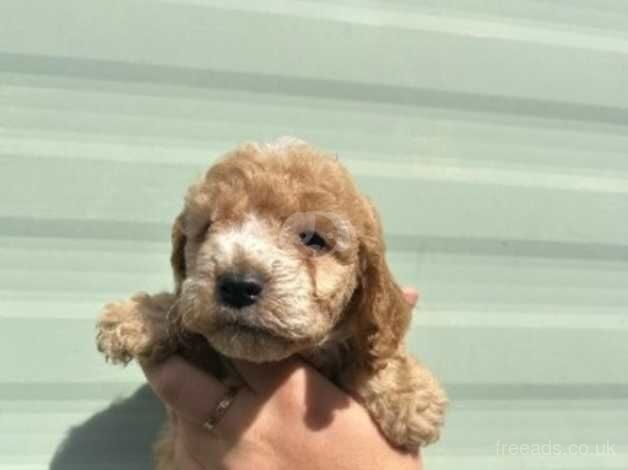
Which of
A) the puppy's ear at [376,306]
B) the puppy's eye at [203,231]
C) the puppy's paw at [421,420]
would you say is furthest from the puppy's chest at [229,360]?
the puppy's eye at [203,231]

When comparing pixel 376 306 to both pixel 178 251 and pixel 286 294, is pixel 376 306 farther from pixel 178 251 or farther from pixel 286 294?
pixel 178 251

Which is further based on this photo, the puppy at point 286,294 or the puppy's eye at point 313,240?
the puppy's eye at point 313,240

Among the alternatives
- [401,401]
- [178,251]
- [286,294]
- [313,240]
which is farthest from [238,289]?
[401,401]

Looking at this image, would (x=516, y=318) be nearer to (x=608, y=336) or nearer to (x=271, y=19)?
(x=608, y=336)

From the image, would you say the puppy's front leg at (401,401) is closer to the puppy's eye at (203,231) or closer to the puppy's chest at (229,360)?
the puppy's chest at (229,360)

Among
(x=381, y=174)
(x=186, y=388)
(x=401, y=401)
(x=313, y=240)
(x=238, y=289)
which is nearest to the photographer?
(x=238, y=289)

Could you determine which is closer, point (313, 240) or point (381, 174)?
point (313, 240)

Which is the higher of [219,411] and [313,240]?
[313,240]
